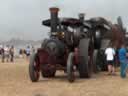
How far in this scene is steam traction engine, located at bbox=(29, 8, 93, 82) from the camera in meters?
18.1

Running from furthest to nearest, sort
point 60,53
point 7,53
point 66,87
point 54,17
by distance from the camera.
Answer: point 7,53 → point 54,17 → point 60,53 → point 66,87

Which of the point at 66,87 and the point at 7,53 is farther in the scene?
the point at 7,53

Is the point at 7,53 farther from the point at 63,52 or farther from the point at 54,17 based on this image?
the point at 63,52

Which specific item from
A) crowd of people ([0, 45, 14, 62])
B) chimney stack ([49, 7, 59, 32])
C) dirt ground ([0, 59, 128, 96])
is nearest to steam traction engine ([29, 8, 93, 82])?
chimney stack ([49, 7, 59, 32])

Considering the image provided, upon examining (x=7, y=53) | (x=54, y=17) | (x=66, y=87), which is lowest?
(x=66, y=87)

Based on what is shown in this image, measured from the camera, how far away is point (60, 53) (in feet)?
60.1

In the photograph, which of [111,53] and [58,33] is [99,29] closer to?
[111,53]

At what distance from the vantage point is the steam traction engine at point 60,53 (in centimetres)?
1812

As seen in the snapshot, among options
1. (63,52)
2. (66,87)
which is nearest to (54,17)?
(63,52)

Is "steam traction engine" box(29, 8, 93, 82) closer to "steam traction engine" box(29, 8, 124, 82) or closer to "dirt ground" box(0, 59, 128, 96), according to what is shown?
"steam traction engine" box(29, 8, 124, 82)

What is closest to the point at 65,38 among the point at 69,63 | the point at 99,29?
the point at 69,63

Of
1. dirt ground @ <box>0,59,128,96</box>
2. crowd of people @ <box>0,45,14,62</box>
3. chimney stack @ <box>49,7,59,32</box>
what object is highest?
chimney stack @ <box>49,7,59,32</box>

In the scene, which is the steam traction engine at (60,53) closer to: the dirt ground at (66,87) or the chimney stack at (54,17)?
the chimney stack at (54,17)

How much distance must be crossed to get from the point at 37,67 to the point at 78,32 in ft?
9.77
